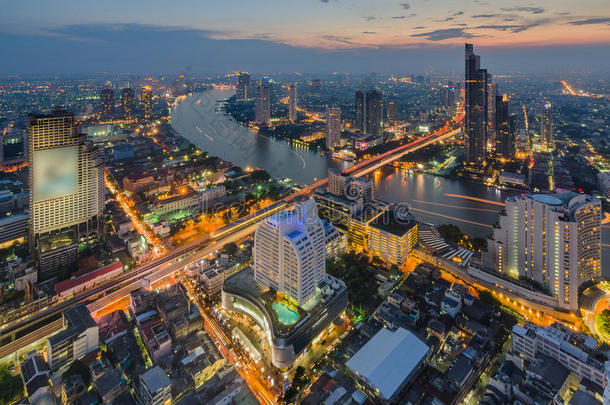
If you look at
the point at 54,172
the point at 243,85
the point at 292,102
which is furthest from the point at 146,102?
the point at 54,172

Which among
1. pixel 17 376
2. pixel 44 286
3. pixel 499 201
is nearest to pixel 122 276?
pixel 44 286

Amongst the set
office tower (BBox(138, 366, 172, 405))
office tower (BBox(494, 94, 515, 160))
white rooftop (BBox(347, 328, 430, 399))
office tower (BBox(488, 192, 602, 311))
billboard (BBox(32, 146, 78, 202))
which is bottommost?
office tower (BBox(138, 366, 172, 405))

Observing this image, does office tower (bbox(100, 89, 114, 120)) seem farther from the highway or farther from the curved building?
the curved building

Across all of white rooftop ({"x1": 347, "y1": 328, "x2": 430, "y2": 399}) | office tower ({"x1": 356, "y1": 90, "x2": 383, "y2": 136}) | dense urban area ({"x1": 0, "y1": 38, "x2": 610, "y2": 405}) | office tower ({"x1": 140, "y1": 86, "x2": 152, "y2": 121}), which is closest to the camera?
white rooftop ({"x1": 347, "y1": 328, "x2": 430, "y2": 399})

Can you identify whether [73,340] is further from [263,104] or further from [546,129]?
[263,104]

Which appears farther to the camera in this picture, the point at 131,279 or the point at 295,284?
the point at 131,279

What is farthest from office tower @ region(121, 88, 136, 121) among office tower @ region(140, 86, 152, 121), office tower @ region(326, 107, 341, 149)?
office tower @ region(326, 107, 341, 149)
